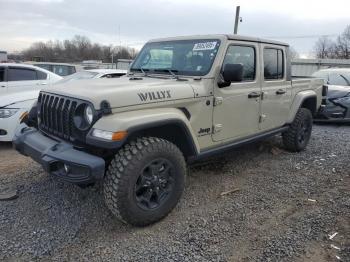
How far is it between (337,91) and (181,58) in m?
6.12

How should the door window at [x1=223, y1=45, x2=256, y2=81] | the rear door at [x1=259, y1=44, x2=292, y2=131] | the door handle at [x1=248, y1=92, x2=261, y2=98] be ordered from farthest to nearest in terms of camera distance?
the rear door at [x1=259, y1=44, x2=292, y2=131], the door handle at [x1=248, y1=92, x2=261, y2=98], the door window at [x1=223, y1=45, x2=256, y2=81]

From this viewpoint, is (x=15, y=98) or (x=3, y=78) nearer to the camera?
(x=15, y=98)

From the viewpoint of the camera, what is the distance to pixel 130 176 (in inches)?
122

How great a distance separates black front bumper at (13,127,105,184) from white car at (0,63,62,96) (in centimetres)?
467

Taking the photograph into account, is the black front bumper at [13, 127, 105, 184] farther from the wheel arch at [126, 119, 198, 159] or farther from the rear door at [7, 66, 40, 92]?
the rear door at [7, 66, 40, 92]

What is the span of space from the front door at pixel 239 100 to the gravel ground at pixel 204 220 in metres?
0.69

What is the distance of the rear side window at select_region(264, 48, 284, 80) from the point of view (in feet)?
16.3

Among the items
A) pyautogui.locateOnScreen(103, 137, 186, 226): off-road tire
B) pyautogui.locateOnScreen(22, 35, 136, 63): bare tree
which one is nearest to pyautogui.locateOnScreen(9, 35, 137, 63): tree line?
pyautogui.locateOnScreen(22, 35, 136, 63): bare tree

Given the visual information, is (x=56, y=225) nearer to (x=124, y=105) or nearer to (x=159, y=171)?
(x=159, y=171)

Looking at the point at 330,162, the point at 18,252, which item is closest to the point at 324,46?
the point at 330,162

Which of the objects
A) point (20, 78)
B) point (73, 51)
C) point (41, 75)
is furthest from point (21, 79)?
point (73, 51)

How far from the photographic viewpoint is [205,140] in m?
3.99

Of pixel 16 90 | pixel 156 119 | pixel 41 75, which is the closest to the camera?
pixel 156 119

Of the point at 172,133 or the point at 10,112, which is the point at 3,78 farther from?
the point at 172,133
